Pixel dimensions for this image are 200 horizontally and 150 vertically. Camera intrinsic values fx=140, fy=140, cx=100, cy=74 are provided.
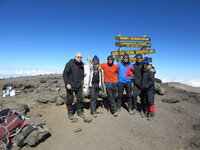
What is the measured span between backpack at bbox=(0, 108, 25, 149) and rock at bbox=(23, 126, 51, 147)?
521 mm

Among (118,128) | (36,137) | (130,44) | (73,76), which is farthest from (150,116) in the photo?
(130,44)

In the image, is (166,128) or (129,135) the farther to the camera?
(166,128)

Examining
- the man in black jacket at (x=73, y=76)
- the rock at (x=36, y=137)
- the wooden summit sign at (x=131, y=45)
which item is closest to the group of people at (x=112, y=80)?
the man in black jacket at (x=73, y=76)

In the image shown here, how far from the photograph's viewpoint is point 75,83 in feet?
21.1

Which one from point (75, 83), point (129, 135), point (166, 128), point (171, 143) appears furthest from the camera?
point (75, 83)

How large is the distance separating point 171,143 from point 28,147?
4.83m

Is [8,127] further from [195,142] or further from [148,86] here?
[195,142]

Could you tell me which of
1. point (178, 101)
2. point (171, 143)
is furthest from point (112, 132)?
point (178, 101)

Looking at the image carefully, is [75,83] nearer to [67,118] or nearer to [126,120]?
[67,118]

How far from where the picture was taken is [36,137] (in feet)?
15.1

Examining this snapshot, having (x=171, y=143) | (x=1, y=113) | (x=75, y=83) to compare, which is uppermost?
(x=75, y=83)

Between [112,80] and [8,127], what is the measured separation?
4614mm

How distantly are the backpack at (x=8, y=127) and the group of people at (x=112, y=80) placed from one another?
2.20 m

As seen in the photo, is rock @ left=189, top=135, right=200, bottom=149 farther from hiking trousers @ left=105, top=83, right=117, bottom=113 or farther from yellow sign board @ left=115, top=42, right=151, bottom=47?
yellow sign board @ left=115, top=42, right=151, bottom=47
